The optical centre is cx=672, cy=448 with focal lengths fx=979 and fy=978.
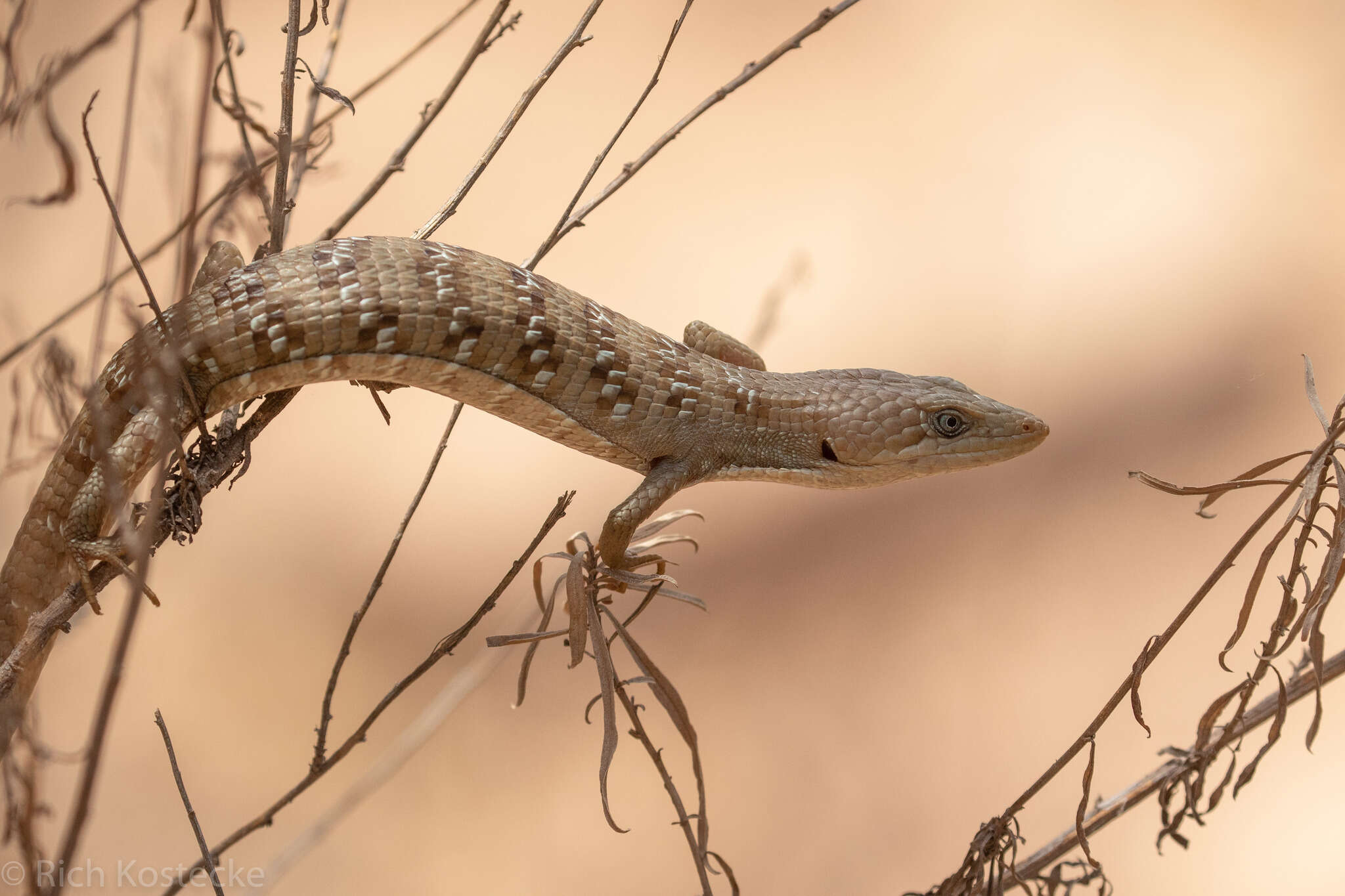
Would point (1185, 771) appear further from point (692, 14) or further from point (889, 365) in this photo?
Result: point (692, 14)

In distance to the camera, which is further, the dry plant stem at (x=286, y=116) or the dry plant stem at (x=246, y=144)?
the dry plant stem at (x=286, y=116)

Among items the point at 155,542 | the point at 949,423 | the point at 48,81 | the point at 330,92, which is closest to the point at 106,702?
the point at 155,542

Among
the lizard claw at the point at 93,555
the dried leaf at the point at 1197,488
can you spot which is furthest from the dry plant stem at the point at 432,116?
the dried leaf at the point at 1197,488

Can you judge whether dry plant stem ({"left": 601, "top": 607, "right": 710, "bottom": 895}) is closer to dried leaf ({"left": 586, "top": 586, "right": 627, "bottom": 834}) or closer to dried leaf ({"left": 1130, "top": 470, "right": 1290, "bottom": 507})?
dried leaf ({"left": 586, "top": 586, "right": 627, "bottom": 834})

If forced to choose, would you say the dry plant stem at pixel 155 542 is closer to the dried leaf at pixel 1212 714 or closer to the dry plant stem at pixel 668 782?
the dry plant stem at pixel 668 782

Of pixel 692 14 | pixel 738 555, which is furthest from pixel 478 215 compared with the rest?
pixel 738 555

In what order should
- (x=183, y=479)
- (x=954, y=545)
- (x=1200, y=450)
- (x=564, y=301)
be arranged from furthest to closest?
(x=954, y=545), (x=1200, y=450), (x=564, y=301), (x=183, y=479)

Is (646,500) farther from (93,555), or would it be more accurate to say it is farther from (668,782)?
(93,555)

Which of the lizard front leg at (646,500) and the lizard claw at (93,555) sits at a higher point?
the lizard front leg at (646,500)
